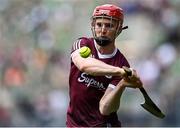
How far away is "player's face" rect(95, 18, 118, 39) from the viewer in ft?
18.9

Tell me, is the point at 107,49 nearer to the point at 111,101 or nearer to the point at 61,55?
the point at 111,101

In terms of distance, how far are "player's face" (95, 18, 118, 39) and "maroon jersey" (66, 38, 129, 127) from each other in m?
0.25

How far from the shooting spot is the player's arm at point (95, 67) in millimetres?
5230

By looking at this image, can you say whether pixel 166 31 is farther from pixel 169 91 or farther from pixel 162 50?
pixel 169 91

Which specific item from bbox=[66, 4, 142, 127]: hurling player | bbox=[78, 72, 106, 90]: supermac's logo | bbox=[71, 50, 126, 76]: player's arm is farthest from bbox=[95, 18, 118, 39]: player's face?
bbox=[78, 72, 106, 90]: supermac's logo

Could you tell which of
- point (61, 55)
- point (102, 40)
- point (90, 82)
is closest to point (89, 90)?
point (90, 82)

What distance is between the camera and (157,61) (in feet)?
39.0

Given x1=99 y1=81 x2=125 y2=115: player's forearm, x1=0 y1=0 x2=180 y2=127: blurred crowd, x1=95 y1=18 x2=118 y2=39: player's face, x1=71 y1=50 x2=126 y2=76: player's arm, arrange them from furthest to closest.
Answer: x1=0 y1=0 x2=180 y2=127: blurred crowd
x1=95 y1=18 x2=118 y2=39: player's face
x1=99 y1=81 x2=125 y2=115: player's forearm
x1=71 y1=50 x2=126 y2=76: player's arm

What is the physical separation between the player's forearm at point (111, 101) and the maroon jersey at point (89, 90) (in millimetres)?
133

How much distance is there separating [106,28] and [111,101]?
1.96ft

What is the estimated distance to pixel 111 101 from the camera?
5.78 meters

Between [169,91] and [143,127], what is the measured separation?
2.43 ft

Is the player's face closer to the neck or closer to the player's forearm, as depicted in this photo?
the neck

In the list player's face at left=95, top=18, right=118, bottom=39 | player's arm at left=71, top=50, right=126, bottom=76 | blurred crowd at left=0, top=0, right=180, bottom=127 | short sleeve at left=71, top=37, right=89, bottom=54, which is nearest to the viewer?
player's arm at left=71, top=50, right=126, bottom=76
